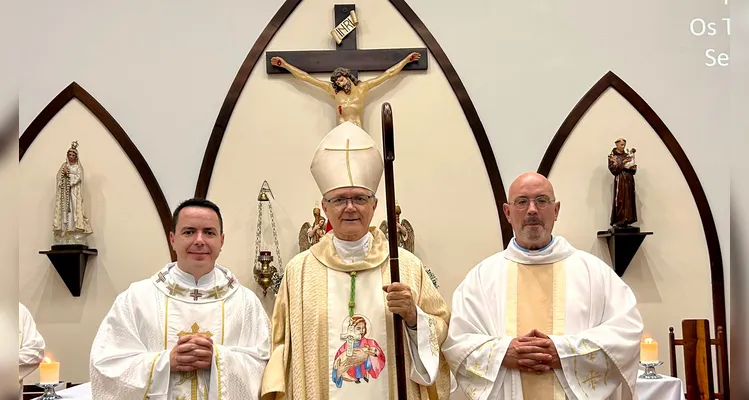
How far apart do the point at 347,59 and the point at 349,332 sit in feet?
10.7

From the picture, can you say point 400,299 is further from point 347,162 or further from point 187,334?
point 187,334

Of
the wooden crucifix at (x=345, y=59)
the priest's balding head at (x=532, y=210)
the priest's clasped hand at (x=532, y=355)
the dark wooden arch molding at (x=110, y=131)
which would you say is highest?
the wooden crucifix at (x=345, y=59)

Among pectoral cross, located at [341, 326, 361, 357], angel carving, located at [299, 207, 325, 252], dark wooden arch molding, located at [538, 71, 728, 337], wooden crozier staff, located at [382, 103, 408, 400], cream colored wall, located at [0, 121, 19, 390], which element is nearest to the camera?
cream colored wall, located at [0, 121, 19, 390]

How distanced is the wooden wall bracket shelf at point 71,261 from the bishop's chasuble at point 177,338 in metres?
2.76

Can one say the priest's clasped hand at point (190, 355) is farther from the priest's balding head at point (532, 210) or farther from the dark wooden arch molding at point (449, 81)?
the dark wooden arch molding at point (449, 81)

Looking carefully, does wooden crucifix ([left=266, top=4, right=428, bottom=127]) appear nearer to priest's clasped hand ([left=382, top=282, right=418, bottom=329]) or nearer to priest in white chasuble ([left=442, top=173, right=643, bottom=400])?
priest in white chasuble ([left=442, top=173, right=643, bottom=400])

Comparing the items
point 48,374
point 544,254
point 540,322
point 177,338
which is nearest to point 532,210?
point 544,254

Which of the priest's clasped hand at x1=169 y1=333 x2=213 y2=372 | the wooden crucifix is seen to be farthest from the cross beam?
the priest's clasped hand at x1=169 y1=333 x2=213 y2=372

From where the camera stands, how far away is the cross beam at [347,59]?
20.2 ft

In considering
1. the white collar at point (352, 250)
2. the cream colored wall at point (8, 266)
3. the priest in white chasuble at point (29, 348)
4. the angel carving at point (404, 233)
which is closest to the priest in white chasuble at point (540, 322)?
the white collar at point (352, 250)

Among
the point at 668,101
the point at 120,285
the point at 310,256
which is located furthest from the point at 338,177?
the point at 668,101

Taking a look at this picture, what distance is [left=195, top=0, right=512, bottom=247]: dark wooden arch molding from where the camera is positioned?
20.0 feet

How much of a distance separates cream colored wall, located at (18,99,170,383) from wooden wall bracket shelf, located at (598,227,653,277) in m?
3.46

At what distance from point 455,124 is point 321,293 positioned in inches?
119
